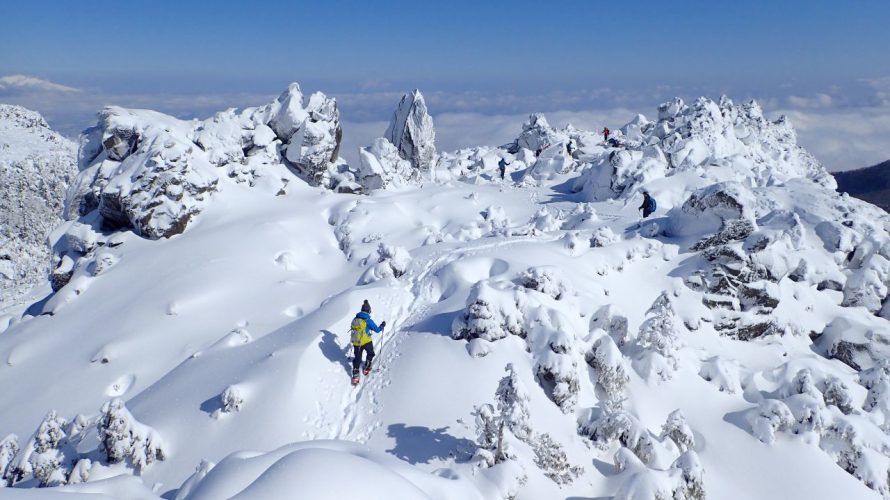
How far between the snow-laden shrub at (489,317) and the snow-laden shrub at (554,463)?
3947 mm

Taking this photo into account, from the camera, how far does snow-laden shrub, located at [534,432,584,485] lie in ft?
42.2

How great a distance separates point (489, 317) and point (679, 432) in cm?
661

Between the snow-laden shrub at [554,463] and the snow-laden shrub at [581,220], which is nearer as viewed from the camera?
the snow-laden shrub at [554,463]

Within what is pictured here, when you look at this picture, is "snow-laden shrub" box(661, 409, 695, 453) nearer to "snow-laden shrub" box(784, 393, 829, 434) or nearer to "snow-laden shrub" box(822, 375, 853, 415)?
"snow-laden shrub" box(784, 393, 829, 434)

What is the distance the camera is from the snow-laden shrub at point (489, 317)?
16250 mm

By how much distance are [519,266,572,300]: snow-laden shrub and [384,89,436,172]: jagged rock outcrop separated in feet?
116

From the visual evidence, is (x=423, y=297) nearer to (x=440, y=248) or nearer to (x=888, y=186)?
(x=440, y=248)

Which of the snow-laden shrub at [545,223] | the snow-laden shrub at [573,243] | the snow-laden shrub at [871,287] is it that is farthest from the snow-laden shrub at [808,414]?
the snow-laden shrub at [545,223]

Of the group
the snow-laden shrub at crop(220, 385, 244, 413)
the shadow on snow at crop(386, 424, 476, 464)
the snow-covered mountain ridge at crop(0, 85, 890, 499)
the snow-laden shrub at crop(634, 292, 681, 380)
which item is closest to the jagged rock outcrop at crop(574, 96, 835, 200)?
the snow-covered mountain ridge at crop(0, 85, 890, 499)

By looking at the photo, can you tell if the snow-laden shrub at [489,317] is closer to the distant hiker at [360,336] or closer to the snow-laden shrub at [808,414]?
the distant hiker at [360,336]

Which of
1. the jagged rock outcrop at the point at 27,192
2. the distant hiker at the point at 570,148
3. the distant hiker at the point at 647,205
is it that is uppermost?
the distant hiker at the point at 570,148

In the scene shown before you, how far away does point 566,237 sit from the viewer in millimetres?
24234

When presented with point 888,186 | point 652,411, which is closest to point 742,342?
point 652,411

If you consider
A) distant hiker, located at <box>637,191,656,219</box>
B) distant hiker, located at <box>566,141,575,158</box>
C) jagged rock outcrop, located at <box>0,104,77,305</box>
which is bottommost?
jagged rock outcrop, located at <box>0,104,77,305</box>
